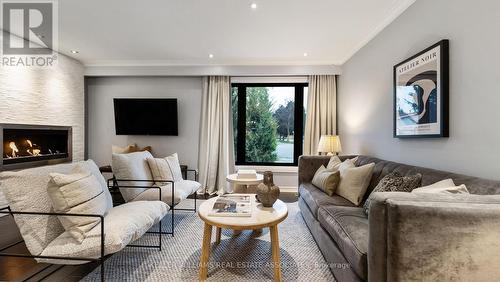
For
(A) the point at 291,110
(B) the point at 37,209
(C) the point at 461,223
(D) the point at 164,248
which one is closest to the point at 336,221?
(C) the point at 461,223

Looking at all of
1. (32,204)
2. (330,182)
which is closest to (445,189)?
(330,182)

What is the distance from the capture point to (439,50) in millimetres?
2047

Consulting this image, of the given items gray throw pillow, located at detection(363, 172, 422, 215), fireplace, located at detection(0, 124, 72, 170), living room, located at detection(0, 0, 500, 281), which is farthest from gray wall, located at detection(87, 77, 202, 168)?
gray throw pillow, located at detection(363, 172, 422, 215)

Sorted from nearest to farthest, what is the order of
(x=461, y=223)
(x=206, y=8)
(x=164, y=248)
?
(x=461, y=223), (x=164, y=248), (x=206, y=8)

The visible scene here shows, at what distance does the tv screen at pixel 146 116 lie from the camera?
4.75 m

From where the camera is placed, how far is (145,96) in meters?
4.92

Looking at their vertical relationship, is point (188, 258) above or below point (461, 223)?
below

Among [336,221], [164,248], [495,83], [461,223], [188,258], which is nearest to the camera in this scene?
[461,223]

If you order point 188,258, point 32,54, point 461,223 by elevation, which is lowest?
point 188,258

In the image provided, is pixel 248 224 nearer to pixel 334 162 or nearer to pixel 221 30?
pixel 334 162

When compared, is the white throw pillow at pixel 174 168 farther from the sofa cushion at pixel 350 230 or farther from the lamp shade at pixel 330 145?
the lamp shade at pixel 330 145

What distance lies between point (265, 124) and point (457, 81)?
331 centimetres

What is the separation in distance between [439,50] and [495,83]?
0.56 m

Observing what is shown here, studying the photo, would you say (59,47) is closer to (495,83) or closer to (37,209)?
(37,209)
